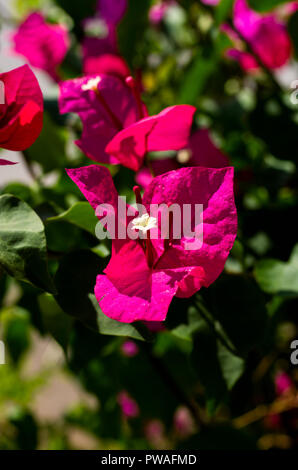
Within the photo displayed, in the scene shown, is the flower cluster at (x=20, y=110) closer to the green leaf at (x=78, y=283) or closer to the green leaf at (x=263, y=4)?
the green leaf at (x=78, y=283)

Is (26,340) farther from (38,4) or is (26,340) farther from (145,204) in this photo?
(38,4)

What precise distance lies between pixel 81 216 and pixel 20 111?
8 cm

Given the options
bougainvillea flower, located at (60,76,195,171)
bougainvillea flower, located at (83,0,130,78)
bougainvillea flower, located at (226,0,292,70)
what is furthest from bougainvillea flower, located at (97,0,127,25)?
bougainvillea flower, located at (60,76,195,171)

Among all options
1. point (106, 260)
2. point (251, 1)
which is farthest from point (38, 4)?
point (106, 260)

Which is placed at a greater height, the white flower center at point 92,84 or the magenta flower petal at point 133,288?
the white flower center at point 92,84

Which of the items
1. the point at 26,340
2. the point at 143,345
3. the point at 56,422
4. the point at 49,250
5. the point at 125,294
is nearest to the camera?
the point at 125,294

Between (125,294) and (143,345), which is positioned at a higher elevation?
(125,294)

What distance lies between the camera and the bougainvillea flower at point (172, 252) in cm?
29

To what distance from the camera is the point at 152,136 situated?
0.36 meters

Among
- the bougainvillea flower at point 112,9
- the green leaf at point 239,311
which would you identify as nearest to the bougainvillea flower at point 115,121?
the green leaf at point 239,311

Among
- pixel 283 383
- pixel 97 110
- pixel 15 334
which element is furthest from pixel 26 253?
pixel 283 383

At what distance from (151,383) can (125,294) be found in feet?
1.88

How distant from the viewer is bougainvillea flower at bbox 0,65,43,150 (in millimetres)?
326

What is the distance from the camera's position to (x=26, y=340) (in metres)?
0.81
